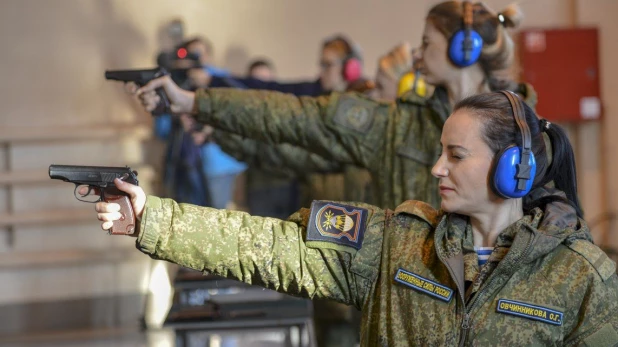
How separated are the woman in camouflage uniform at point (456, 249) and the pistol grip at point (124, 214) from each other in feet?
0.06

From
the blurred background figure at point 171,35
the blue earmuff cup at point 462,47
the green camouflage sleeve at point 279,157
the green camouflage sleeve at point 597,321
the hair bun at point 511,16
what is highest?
the blurred background figure at point 171,35

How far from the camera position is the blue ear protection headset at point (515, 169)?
2.08m

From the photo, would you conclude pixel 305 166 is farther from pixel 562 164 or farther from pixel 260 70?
pixel 562 164

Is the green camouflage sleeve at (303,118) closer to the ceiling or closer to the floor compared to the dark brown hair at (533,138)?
closer to the ceiling

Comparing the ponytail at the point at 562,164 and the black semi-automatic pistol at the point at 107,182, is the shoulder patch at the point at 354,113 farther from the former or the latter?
the black semi-automatic pistol at the point at 107,182

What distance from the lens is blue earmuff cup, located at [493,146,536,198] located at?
6.82 ft

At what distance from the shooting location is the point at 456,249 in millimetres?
2150

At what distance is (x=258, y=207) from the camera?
250 inches

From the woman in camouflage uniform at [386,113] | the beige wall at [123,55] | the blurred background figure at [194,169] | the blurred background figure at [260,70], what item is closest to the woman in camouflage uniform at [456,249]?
the woman in camouflage uniform at [386,113]

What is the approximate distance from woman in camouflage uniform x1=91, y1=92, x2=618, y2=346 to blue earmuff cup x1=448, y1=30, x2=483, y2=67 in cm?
87

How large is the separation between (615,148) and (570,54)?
80 centimetres

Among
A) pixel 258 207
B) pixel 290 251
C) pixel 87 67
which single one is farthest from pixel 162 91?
pixel 87 67

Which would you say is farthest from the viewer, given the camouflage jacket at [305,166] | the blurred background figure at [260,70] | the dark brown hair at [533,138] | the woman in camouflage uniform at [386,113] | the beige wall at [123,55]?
the beige wall at [123,55]

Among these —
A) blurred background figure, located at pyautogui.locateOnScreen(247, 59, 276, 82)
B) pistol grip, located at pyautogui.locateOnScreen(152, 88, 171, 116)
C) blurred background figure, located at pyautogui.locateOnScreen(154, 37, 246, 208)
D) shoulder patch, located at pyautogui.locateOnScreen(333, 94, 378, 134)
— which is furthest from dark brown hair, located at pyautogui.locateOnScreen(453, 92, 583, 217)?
blurred background figure, located at pyautogui.locateOnScreen(247, 59, 276, 82)
